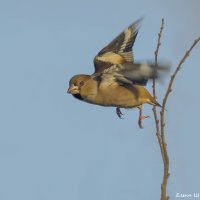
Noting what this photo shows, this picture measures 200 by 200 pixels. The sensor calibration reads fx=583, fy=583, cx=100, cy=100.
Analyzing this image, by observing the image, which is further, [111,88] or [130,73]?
[111,88]

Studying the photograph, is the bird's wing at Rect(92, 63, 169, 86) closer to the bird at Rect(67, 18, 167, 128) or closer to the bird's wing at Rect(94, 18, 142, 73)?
the bird at Rect(67, 18, 167, 128)

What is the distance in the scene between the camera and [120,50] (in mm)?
5207

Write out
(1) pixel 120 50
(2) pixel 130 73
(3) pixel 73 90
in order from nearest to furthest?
(2) pixel 130 73
(3) pixel 73 90
(1) pixel 120 50

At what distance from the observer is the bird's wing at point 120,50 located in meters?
5.05

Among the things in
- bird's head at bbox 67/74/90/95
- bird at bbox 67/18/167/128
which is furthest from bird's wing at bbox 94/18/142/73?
bird's head at bbox 67/74/90/95

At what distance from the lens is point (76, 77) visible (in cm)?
474

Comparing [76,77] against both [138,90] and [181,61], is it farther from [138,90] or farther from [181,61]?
[181,61]

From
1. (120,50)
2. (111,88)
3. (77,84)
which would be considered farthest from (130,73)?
(120,50)

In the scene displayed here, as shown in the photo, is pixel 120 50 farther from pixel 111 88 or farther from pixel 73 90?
pixel 73 90

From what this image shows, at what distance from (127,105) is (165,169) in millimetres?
2080

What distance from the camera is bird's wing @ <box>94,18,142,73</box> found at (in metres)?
5.05

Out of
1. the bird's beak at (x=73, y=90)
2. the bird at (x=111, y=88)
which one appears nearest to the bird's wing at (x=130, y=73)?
the bird at (x=111, y=88)

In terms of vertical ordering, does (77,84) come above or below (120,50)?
below

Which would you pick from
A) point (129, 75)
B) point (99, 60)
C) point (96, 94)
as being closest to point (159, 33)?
point (129, 75)
